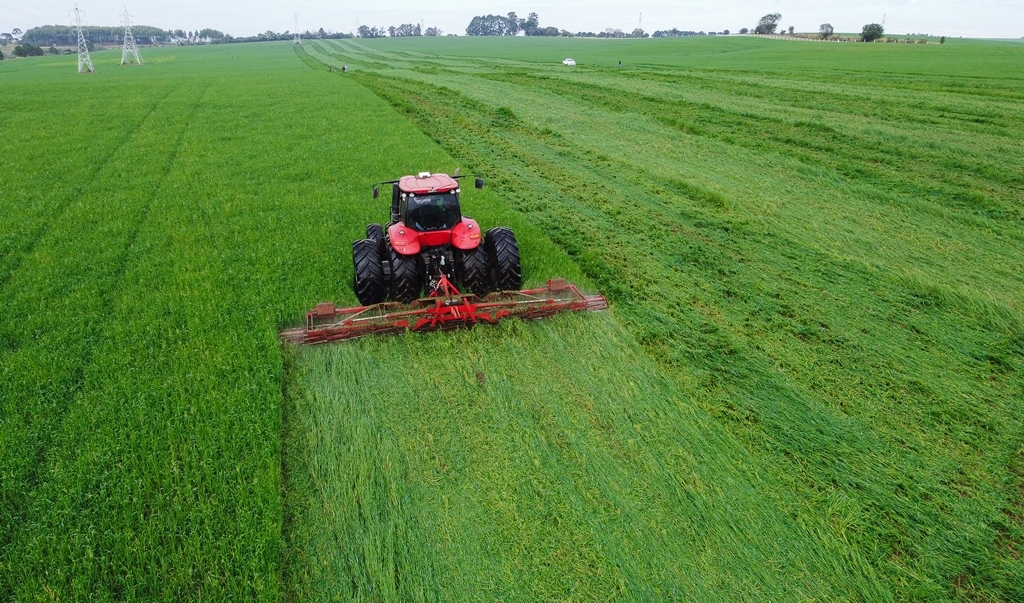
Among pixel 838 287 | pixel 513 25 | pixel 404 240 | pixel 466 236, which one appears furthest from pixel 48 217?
pixel 513 25

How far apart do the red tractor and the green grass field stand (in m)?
0.78

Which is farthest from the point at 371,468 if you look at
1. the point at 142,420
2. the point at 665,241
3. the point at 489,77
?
the point at 489,77

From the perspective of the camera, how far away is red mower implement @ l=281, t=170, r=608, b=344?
6.98m

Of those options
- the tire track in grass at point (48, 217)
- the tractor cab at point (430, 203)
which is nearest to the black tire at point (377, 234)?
the tractor cab at point (430, 203)

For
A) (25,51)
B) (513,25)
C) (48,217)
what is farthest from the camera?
(513,25)

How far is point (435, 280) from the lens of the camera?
24.5 ft

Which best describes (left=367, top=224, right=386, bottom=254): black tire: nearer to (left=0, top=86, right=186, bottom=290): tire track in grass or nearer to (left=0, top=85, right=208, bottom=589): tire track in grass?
(left=0, top=85, right=208, bottom=589): tire track in grass

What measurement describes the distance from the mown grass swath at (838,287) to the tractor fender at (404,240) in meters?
2.86

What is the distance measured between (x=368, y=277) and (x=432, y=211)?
1.22 meters

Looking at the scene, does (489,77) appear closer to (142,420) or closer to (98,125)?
(98,125)

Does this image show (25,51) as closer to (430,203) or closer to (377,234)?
(377,234)

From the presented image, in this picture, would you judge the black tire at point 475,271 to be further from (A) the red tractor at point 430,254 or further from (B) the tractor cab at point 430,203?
(B) the tractor cab at point 430,203

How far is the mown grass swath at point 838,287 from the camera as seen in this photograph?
4629 millimetres

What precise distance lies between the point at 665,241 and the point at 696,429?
5.04m
